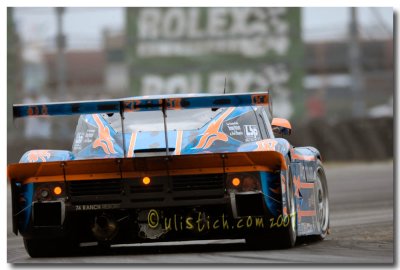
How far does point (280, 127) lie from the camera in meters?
10.4

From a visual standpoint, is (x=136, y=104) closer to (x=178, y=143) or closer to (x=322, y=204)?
(x=178, y=143)

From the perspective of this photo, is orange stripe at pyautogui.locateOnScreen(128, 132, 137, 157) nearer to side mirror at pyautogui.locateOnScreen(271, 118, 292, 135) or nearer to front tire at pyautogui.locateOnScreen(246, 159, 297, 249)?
front tire at pyautogui.locateOnScreen(246, 159, 297, 249)

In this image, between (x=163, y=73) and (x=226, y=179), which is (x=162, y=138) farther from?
(x=163, y=73)

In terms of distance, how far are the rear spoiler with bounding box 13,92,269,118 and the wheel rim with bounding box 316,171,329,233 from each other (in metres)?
2.42

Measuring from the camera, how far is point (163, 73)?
2295cm

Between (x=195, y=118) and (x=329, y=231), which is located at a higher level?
(x=195, y=118)

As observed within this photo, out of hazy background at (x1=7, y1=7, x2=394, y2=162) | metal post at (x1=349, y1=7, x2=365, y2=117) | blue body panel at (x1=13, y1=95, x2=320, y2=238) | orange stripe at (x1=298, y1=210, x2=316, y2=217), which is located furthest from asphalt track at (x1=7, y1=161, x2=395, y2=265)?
metal post at (x1=349, y1=7, x2=365, y2=117)

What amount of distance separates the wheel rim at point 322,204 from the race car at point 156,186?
1.20m

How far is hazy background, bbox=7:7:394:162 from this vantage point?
13.5 m

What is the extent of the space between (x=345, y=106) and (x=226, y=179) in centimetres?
1805

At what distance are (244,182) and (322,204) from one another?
238cm

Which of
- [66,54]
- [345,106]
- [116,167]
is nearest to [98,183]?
[116,167]

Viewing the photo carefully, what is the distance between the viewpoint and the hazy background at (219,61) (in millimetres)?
13523

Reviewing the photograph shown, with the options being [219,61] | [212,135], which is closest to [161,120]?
[212,135]
